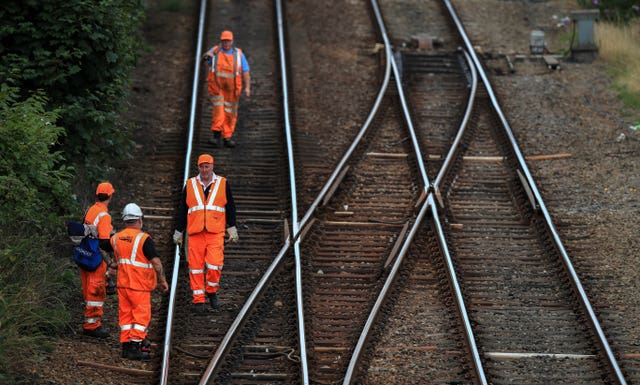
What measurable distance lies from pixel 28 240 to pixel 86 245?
652 mm

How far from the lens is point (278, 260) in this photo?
12.8 m

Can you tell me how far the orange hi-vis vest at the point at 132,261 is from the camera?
A: 34.7 ft

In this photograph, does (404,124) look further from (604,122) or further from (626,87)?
(626,87)

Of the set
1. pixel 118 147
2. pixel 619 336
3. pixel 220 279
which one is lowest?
pixel 619 336

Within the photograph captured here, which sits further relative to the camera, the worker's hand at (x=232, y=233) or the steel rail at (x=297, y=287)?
the worker's hand at (x=232, y=233)

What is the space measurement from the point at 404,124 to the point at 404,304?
19.0 ft

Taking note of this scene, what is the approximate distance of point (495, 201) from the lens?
49.9 ft

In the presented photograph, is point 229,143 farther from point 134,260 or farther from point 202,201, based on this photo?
point 134,260

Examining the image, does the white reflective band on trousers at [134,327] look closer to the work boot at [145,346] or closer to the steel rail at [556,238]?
the work boot at [145,346]

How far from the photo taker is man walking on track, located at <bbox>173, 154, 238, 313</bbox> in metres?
11.7

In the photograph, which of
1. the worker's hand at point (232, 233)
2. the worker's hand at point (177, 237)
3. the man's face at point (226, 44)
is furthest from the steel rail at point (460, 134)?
the worker's hand at point (177, 237)

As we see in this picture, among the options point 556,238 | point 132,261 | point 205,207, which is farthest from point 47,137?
point 556,238

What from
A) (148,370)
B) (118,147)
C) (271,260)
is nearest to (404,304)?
(271,260)

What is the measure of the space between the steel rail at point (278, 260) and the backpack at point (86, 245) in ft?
4.53
